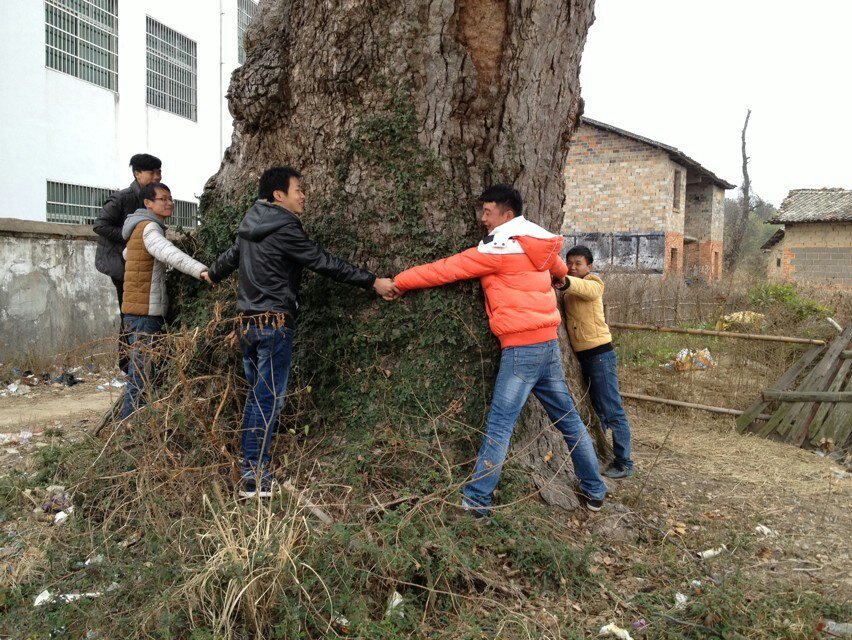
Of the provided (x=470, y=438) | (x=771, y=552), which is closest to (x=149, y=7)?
(x=470, y=438)

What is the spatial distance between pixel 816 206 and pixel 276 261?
2461cm

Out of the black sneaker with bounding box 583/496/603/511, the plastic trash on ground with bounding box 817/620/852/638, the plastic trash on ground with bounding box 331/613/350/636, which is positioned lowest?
the plastic trash on ground with bounding box 817/620/852/638

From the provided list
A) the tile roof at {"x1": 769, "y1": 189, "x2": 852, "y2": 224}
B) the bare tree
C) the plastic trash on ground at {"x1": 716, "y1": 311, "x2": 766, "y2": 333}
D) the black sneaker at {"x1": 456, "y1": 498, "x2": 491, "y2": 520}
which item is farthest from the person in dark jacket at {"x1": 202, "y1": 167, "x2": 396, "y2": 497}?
the bare tree

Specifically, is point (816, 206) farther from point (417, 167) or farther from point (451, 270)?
point (451, 270)

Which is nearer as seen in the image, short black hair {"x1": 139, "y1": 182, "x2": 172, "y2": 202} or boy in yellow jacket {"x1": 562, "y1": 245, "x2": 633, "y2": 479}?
short black hair {"x1": 139, "y1": 182, "x2": 172, "y2": 202}

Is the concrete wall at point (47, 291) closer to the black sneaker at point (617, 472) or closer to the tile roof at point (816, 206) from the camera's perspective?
the black sneaker at point (617, 472)

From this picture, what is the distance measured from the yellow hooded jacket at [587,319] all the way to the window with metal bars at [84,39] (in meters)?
11.6

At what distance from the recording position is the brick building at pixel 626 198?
75.4 feet

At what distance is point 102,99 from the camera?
13805 mm

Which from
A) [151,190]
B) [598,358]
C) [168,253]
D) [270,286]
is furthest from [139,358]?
[598,358]

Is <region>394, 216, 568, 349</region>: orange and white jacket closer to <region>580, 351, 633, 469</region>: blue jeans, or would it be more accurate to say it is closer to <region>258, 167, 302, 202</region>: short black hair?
<region>258, 167, 302, 202</region>: short black hair

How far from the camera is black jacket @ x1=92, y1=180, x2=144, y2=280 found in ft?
17.6

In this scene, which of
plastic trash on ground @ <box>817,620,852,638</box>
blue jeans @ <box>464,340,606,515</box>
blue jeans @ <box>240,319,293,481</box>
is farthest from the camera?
blue jeans @ <box>240,319,293,481</box>

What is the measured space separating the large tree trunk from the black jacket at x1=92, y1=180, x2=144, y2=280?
1804 mm
